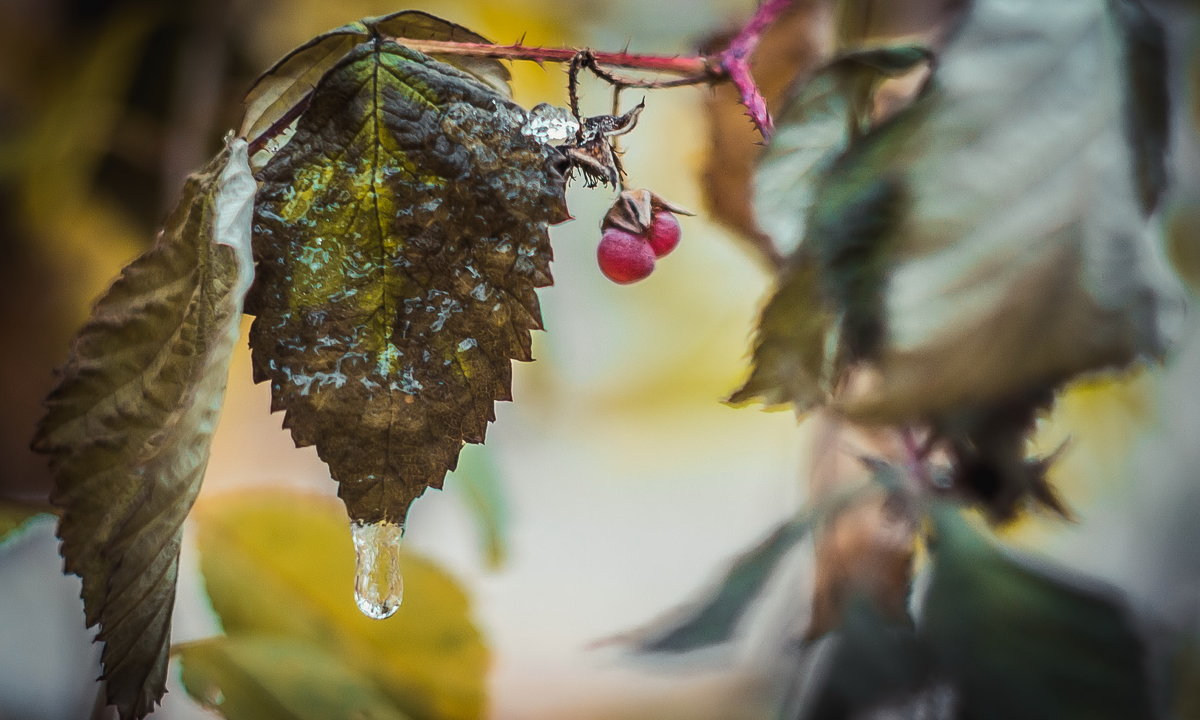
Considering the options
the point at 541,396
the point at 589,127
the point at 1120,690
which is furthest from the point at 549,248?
the point at 541,396

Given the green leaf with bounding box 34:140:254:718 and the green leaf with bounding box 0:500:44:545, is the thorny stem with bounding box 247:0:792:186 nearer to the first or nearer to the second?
the green leaf with bounding box 34:140:254:718

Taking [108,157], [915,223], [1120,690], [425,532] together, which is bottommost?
[1120,690]

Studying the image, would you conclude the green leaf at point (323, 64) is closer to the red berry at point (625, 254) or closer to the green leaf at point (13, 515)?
the red berry at point (625, 254)

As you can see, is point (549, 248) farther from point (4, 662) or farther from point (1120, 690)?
point (4, 662)

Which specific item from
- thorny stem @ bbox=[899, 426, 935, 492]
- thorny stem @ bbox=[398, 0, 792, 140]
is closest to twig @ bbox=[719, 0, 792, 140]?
thorny stem @ bbox=[398, 0, 792, 140]

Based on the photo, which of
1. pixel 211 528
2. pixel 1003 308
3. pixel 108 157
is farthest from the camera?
pixel 108 157

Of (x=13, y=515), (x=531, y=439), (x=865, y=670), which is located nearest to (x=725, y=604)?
(x=865, y=670)

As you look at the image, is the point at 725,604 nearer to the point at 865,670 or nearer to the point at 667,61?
the point at 865,670
